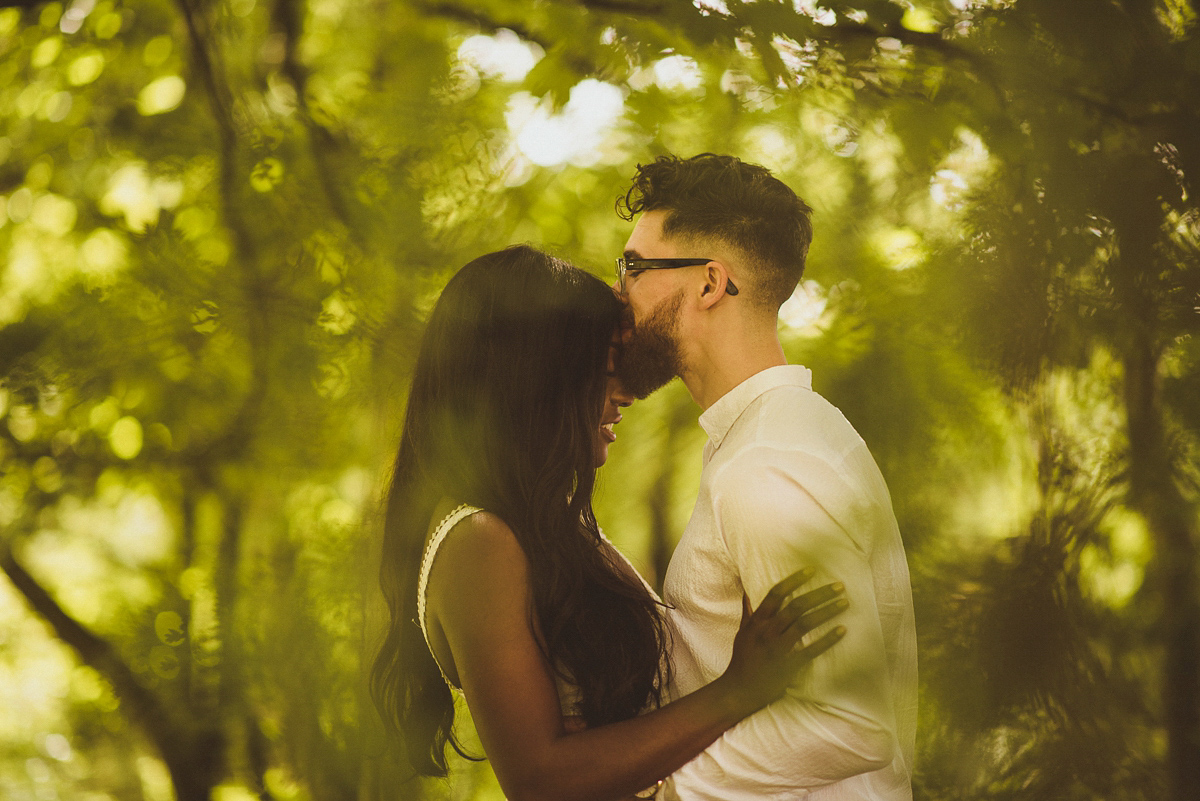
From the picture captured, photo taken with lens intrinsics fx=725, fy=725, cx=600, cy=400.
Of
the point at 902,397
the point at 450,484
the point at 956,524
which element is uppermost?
the point at 956,524

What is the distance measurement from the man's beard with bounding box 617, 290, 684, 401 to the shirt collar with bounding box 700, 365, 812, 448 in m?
0.17

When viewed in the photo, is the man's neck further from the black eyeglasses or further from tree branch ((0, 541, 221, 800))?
tree branch ((0, 541, 221, 800))

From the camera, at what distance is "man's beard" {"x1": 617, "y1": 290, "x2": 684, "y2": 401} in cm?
190

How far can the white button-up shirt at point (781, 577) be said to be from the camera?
1.35m

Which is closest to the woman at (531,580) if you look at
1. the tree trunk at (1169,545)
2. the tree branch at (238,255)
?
the tree trunk at (1169,545)

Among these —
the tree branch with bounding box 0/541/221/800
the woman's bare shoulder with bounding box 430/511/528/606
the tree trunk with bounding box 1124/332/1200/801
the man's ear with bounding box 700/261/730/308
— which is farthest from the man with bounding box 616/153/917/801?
the tree branch with bounding box 0/541/221/800

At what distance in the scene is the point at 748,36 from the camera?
3.39ft

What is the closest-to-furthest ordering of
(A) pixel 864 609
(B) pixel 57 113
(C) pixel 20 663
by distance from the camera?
1. (A) pixel 864 609
2. (B) pixel 57 113
3. (C) pixel 20 663

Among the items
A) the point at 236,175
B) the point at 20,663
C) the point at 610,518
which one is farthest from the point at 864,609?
the point at 20,663

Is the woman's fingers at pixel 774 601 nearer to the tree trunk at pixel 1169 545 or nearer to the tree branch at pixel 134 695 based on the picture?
the tree trunk at pixel 1169 545

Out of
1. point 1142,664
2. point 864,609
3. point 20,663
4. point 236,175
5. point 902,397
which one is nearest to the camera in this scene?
point 1142,664

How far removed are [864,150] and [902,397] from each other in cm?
56

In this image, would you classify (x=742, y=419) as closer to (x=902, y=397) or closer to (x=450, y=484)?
(x=902, y=397)

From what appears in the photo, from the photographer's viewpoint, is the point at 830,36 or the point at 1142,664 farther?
the point at 830,36
